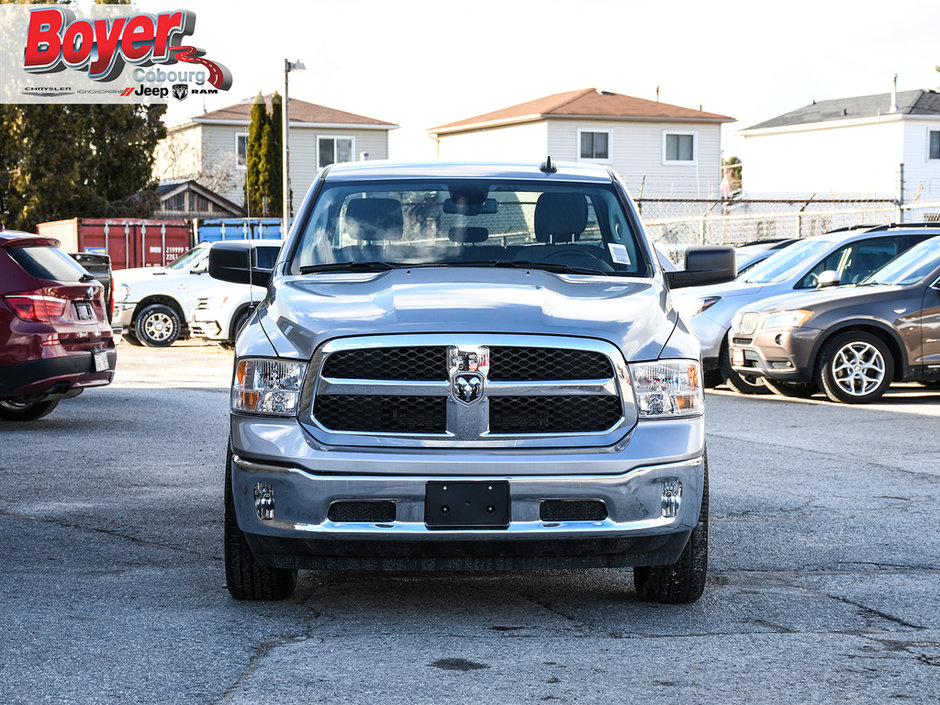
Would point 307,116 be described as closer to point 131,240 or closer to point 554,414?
point 131,240

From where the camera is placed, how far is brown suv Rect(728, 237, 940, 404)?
1446 cm

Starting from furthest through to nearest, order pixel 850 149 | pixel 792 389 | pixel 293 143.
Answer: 1. pixel 850 149
2. pixel 293 143
3. pixel 792 389

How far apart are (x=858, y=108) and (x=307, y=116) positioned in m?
24.9

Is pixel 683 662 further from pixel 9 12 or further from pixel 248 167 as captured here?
pixel 248 167

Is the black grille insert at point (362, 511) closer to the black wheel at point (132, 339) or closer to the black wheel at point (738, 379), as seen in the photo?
the black wheel at point (738, 379)

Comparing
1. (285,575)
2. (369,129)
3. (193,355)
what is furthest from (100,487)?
(369,129)

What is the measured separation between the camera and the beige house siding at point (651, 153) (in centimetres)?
5164

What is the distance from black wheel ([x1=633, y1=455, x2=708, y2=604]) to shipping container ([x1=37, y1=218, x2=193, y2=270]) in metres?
31.6

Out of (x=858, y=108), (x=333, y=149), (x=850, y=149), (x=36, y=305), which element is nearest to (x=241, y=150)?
(x=333, y=149)

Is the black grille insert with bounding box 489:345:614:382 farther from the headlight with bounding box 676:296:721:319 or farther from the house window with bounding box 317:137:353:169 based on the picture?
the house window with bounding box 317:137:353:169

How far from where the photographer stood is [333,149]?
5944 centimetres

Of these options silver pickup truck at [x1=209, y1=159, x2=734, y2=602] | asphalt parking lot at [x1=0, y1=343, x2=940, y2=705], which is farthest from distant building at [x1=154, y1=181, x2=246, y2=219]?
silver pickup truck at [x1=209, y1=159, x2=734, y2=602]

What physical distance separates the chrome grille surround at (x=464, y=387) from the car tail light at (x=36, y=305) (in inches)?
278

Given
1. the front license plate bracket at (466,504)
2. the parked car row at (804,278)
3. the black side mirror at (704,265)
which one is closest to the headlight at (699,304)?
the parked car row at (804,278)
